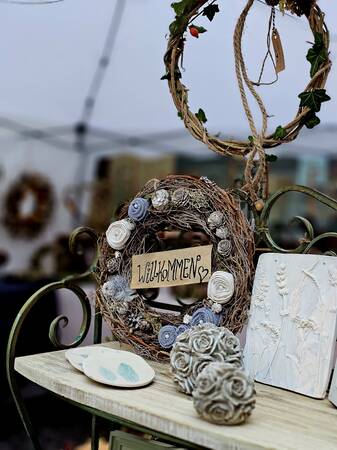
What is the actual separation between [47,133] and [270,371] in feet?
10.6

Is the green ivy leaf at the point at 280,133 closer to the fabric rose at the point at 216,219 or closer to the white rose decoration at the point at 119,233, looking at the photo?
the fabric rose at the point at 216,219

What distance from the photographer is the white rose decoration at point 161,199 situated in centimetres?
76

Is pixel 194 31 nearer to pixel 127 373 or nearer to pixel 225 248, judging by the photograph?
pixel 225 248

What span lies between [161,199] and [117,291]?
0.15 metres

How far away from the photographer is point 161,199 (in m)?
0.76

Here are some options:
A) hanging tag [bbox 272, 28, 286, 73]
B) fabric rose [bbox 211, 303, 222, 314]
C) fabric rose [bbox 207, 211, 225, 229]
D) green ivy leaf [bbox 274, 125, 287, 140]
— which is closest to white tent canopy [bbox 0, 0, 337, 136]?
hanging tag [bbox 272, 28, 286, 73]

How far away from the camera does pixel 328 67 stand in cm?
70

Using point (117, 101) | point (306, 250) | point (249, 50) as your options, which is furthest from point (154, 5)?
Result: point (306, 250)

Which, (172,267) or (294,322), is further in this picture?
(172,267)

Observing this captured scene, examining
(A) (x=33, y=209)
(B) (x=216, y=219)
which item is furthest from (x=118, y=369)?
(A) (x=33, y=209)

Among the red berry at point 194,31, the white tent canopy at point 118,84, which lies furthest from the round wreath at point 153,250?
the white tent canopy at point 118,84

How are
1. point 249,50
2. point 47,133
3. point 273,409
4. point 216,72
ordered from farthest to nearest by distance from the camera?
1. point 47,133
2. point 216,72
3. point 249,50
4. point 273,409

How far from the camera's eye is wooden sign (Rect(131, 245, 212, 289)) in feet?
2.38

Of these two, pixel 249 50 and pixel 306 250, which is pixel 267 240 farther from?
pixel 249 50
